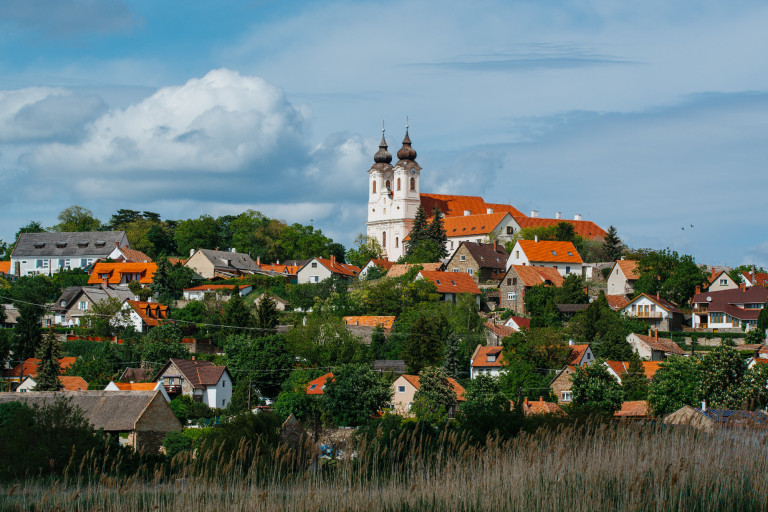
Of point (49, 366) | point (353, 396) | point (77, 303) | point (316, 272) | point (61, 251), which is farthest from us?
point (61, 251)

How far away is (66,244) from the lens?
89312mm

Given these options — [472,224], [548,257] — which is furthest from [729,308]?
[472,224]

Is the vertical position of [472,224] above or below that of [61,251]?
above

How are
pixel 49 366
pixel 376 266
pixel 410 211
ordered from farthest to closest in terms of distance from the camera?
Answer: pixel 410 211, pixel 376 266, pixel 49 366

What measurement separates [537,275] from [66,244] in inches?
1849

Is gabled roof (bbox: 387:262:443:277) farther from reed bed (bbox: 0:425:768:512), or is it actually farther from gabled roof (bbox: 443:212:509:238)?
reed bed (bbox: 0:425:768:512)

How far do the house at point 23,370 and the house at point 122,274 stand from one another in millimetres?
23307

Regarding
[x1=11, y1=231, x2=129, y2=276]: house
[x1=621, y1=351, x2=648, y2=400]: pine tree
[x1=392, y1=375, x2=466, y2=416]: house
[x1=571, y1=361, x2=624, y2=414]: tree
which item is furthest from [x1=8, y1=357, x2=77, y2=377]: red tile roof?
[x1=11, y1=231, x2=129, y2=276]: house

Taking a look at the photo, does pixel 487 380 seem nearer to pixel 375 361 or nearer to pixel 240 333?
pixel 375 361

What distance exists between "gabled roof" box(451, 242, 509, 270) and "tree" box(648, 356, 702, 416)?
34455 millimetres

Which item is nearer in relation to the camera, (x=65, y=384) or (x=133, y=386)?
(x=133, y=386)

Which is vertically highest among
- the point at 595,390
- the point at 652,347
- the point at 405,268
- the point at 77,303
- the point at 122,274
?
the point at 405,268

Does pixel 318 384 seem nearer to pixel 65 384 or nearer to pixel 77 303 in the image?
pixel 65 384

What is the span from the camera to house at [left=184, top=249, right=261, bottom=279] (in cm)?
8031
